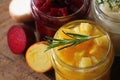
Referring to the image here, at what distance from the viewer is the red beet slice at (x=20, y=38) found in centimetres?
96

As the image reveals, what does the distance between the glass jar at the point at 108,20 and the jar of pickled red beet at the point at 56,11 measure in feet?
0.11

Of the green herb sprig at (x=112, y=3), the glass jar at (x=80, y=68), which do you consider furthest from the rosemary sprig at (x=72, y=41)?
the green herb sprig at (x=112, y=3)

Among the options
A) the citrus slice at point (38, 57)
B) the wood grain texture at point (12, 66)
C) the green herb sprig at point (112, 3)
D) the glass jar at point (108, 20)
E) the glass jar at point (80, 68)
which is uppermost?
the green herb sprig at point (112, 3)

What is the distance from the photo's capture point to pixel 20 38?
0.96 metres

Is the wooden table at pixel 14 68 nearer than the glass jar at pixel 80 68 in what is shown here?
No

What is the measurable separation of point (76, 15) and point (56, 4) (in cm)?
6

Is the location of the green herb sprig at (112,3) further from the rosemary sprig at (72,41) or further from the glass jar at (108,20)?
the rosemary sprig at (72,41)

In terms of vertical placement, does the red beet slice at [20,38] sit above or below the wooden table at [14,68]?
above

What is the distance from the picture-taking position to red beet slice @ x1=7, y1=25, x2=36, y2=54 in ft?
3.15

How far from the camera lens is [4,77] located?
0.94m

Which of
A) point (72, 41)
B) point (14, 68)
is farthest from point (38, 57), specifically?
point (72, 41)

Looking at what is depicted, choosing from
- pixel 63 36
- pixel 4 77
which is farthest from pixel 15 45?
pixel 63 36

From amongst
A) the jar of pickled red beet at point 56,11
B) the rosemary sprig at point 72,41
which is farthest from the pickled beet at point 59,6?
the rosemary sprig at point 72,41

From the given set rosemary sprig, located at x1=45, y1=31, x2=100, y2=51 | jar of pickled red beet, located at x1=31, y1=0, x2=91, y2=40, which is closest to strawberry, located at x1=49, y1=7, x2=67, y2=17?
jar of pickled red beet, located at x1=31, y1=0, x2=91, y2=40
